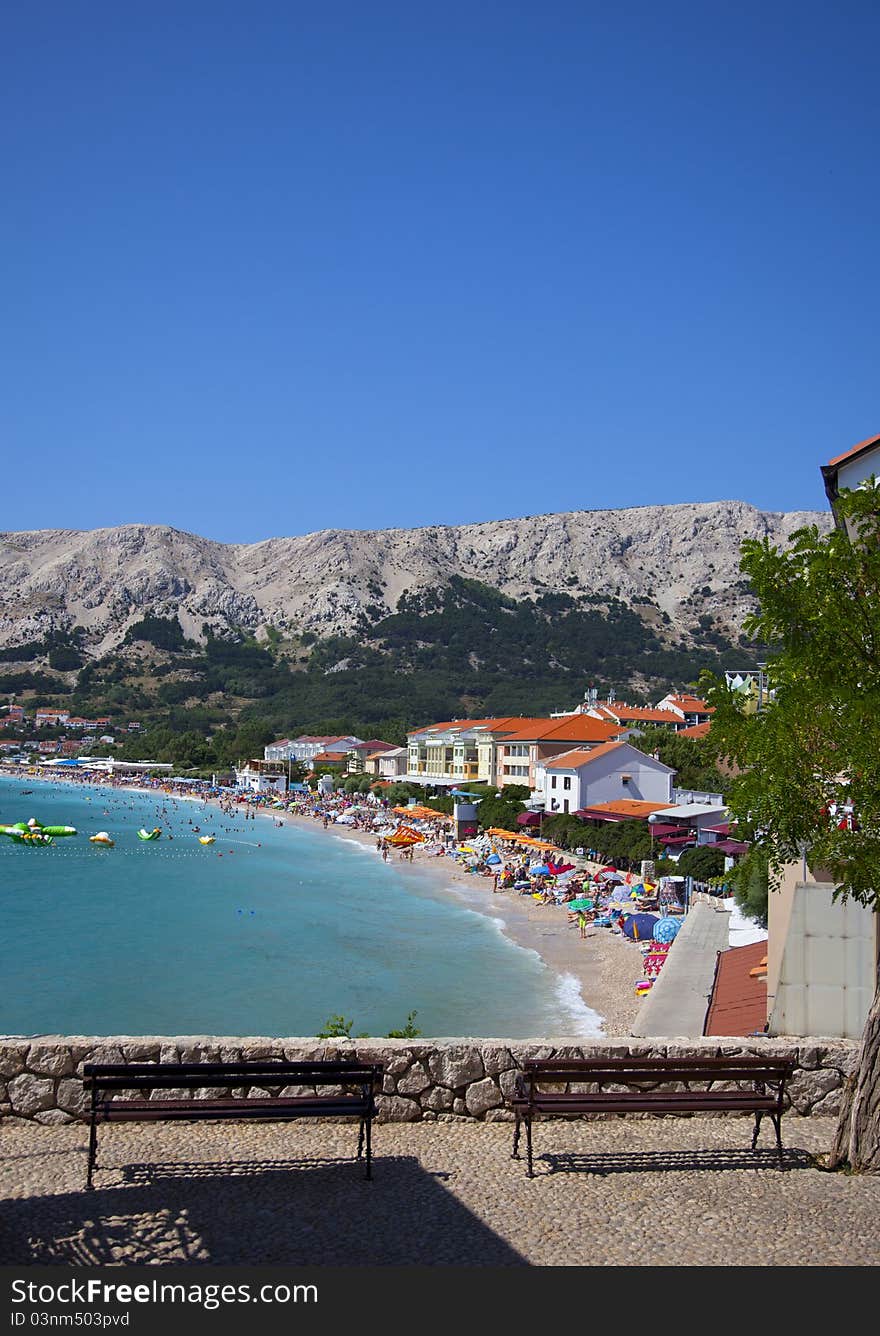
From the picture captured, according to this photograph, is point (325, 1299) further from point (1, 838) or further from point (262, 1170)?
point (1, 838)

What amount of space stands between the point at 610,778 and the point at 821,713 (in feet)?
178

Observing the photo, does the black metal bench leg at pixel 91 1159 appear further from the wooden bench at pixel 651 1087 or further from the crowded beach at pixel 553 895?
the crowded beach at pixel 553 895

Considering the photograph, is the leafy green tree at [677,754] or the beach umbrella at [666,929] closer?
the beach umbrella at [666,929]

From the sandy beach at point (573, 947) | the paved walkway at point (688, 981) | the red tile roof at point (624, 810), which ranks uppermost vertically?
the red tile roof at point (624, 810)

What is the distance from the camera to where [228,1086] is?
6.46 m

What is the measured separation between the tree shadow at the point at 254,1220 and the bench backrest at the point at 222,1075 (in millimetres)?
447

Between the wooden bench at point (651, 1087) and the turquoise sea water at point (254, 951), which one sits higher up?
the wooden bench at point (651, 1087)

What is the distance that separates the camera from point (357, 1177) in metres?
6.11

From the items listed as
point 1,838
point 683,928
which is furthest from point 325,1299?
point 1,838

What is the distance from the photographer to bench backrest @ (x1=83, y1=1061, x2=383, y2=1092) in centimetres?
614

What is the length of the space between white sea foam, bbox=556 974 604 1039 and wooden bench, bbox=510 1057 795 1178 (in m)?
16.3

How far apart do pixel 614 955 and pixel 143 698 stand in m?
145

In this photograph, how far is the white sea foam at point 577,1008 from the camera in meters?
23.3

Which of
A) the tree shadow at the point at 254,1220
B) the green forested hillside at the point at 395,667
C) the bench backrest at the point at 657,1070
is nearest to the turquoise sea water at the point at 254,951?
the bench backrest at the point at 657,1070
